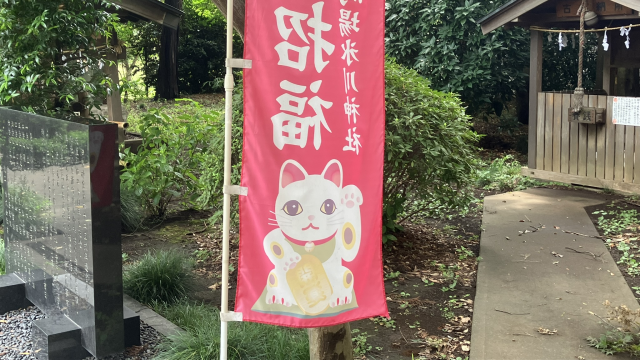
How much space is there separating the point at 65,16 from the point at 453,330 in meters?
5.61

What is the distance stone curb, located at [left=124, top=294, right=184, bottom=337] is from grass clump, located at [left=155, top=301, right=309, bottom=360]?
26cm

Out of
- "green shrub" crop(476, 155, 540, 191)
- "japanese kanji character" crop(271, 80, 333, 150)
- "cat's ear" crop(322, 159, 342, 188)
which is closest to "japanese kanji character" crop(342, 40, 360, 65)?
"japanese kanji character" crop(271, 80, 333, 150)

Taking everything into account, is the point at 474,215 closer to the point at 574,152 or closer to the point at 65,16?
the point at 574,152

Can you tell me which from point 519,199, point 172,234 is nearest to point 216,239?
point 172,234

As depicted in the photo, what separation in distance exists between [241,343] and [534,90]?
810cm

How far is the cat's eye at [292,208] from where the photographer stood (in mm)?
3156

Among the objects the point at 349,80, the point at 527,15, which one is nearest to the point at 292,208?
the point at 349,80

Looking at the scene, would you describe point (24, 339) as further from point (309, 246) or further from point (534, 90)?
point (534, 90)

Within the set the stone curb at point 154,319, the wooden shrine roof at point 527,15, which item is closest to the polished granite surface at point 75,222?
the stone curb at point 154,319

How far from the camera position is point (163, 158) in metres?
7.95

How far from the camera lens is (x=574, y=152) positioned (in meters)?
9.94

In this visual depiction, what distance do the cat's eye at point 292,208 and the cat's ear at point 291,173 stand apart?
0.09 m

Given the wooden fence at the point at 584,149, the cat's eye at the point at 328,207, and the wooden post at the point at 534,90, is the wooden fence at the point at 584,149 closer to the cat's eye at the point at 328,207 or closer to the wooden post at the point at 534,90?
the wooden post at the point at 534,90

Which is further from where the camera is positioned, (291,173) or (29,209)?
(29,209)
